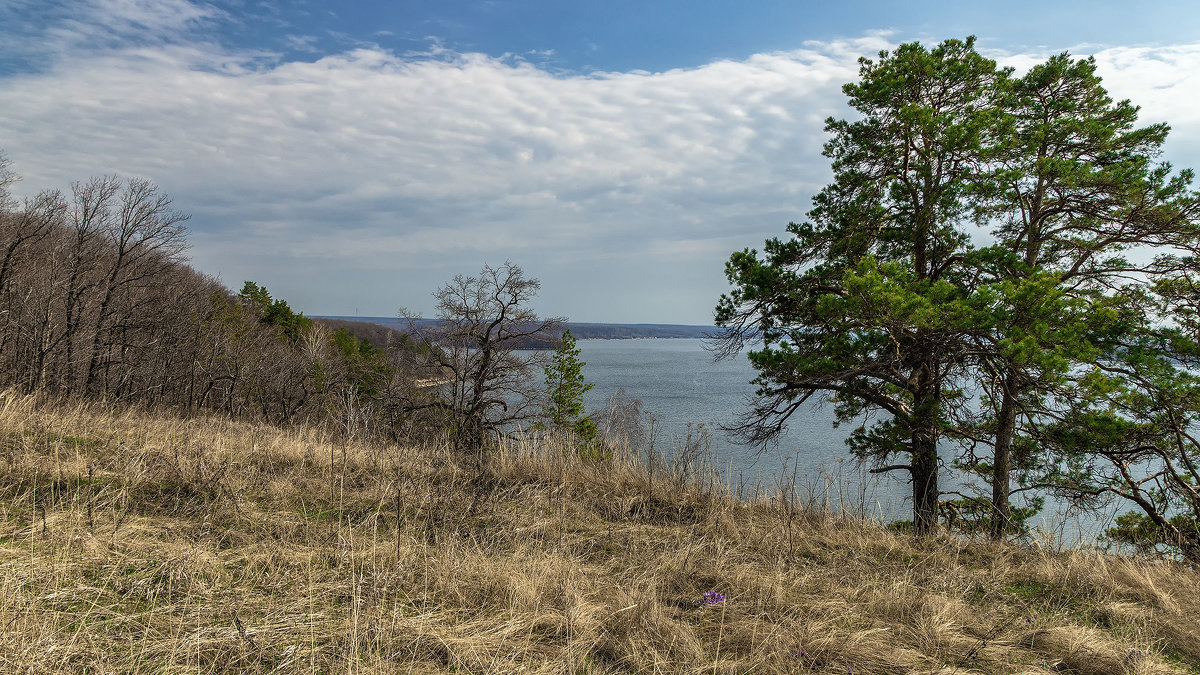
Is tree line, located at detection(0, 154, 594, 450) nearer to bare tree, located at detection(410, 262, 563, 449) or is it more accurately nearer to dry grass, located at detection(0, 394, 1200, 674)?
bare tree, located at detection(410, 262, 563, 449)

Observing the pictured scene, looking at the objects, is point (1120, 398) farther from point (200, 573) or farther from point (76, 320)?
point (76, 320)

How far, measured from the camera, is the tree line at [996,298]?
927 cm

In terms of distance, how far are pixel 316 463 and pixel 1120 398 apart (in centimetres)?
1144

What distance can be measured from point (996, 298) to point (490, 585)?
9.13m

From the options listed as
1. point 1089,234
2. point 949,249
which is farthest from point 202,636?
point 1089,234

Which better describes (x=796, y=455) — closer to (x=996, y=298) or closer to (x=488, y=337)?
(x=996, y=298)

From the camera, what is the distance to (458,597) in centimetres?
306

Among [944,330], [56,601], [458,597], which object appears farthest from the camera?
[944,330]

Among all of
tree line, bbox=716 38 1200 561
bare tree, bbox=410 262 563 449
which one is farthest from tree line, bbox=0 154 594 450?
tree line, bbox=716 38 1200 561

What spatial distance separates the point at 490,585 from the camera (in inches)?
125

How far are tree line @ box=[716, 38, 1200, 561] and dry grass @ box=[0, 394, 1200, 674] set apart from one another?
5.24 m

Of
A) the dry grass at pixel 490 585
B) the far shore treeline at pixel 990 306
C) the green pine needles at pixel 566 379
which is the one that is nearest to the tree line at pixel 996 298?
the far shore treeline at pixel 990 306

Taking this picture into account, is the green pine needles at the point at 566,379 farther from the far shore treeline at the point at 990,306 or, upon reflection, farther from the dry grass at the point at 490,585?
the dry grass at the point at 490,585

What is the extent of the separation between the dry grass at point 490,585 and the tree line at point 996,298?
524 cm
